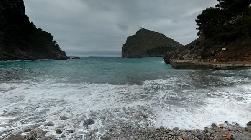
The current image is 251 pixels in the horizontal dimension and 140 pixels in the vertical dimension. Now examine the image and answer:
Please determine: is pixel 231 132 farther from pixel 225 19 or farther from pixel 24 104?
pixel 225 19

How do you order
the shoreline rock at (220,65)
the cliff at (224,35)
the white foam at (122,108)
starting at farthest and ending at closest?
the cliff at (224,35) < the shoreline rock at (220,65) < the white foam at (122,108)

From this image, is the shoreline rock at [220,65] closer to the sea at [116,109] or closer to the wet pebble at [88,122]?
the sea at [116,109]

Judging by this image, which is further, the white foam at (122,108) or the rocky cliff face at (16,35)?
the rocky cliff face at (16,35)

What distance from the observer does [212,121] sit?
14188 mm

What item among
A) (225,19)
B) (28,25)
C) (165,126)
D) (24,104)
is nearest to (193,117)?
(165,126)

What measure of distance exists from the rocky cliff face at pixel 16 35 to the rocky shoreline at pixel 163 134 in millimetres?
105176

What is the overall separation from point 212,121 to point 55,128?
7.17 metres

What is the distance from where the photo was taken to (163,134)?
39.0ft

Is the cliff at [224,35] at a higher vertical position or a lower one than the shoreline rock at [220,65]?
higher

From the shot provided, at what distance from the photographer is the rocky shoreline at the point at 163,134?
11438mm

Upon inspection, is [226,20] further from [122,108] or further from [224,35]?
[122,108]

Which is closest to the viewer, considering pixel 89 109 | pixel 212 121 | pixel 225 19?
pixel 212 121

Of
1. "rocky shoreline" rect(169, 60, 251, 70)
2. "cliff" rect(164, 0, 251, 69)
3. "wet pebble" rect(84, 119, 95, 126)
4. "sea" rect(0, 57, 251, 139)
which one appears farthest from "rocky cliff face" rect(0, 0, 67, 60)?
"wet pebble" rect(84, 119, 95, 126)

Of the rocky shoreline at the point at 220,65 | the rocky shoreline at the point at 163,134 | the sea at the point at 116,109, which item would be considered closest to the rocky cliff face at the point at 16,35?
the rocky shoreline at the point at 220,65
